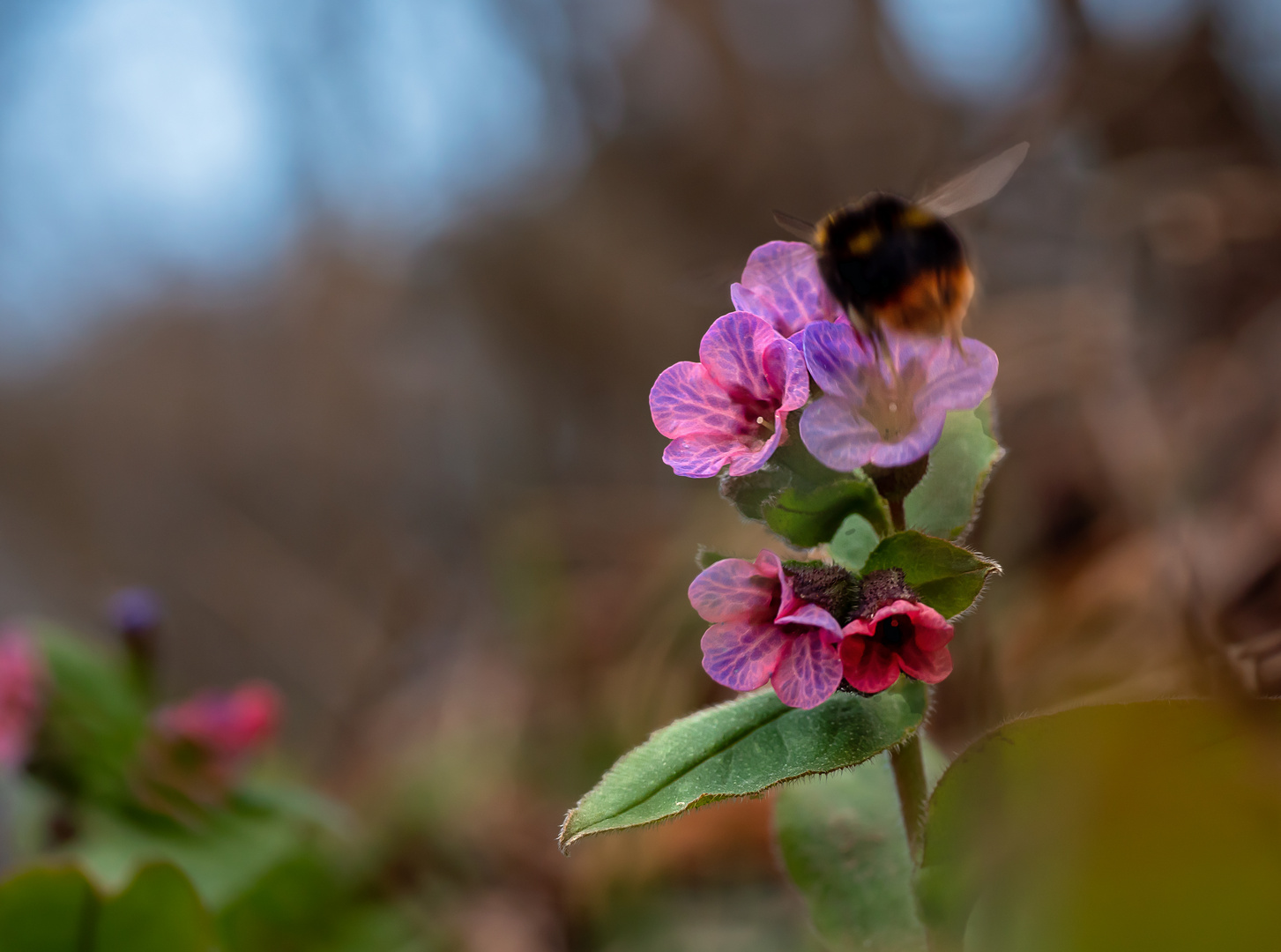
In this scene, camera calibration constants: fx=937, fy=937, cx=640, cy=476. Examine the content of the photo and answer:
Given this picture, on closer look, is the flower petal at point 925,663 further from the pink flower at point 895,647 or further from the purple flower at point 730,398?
the purple flower at point 730,398

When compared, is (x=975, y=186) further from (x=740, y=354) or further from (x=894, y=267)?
(x=740, y=354)

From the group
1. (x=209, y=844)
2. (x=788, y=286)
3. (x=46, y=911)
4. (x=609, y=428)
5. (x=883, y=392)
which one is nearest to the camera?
(x=883, y=392)

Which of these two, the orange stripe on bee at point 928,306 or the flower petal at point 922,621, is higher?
the orange stripe on bee at point 928,306

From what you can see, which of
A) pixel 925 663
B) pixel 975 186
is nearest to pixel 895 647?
pixel 925 663

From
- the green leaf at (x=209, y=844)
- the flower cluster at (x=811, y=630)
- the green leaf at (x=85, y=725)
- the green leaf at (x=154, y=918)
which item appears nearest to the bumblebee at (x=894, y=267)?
the flower cluster at (x=811, y=630)

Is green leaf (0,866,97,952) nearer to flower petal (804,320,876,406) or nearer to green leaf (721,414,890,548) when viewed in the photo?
green leaf (721,414,890,548)

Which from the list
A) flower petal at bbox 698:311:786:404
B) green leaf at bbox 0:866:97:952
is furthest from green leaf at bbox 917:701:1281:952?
green leaf at bbox 0:866:97:952
